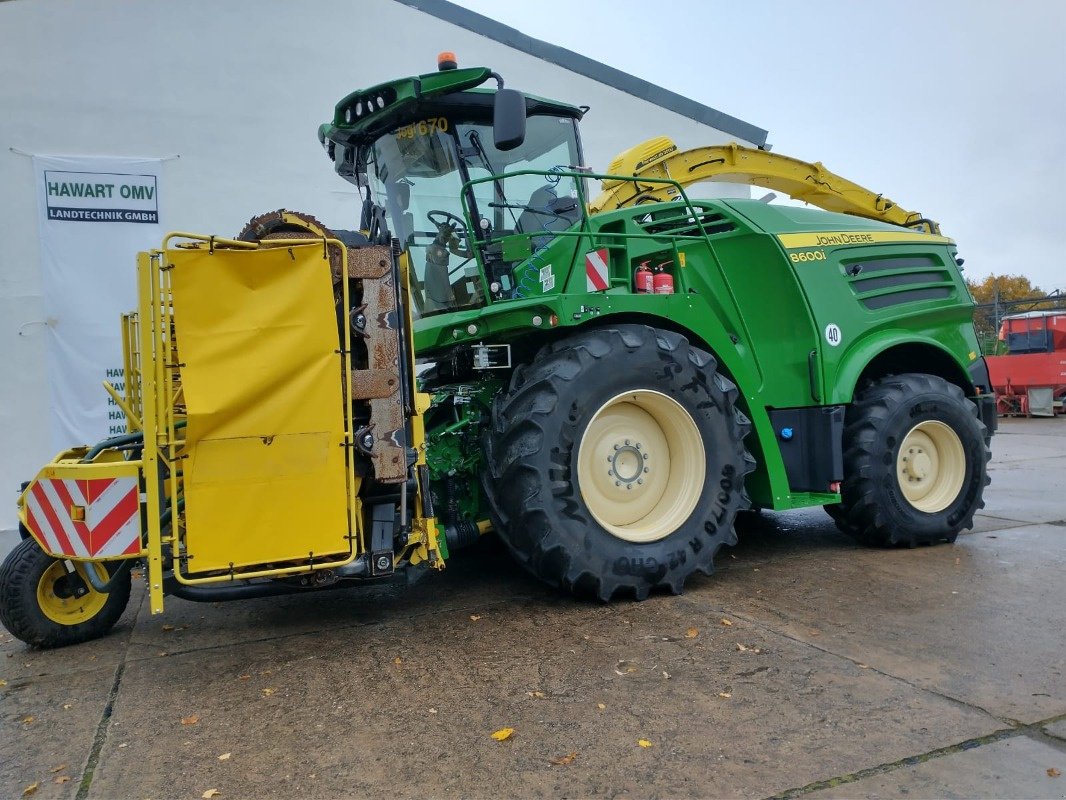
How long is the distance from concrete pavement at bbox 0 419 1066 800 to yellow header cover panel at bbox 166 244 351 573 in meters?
0.66

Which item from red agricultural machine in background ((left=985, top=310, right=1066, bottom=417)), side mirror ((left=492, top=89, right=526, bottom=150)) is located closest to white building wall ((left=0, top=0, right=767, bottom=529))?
side mirror ((left=492, top=89, right=526, bottom=150))

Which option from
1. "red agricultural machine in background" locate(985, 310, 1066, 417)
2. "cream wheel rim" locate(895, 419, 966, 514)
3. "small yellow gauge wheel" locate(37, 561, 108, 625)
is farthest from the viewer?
"red agricultural machine in background" locate(985, 310, 1066, 417)

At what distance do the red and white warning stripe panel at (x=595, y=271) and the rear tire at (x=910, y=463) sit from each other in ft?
6.94

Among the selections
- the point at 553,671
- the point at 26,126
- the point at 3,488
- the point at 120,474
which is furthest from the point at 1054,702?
the point at 26,126

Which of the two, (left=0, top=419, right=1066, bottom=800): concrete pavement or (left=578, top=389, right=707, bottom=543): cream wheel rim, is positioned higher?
(left=578, top=389, right=707, bottom=543): cream wheel rim

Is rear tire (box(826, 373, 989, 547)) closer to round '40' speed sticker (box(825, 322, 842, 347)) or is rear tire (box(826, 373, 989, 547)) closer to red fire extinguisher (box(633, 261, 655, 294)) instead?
round '40' speed sticker (box(825, 322, 842, 347))

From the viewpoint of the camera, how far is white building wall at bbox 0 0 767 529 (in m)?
8.34

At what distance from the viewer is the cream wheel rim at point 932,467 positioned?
5707 millimetres

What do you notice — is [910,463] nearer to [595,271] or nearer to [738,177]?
[595,271]

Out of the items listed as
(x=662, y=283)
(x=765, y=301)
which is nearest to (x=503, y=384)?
(x=662, y=283)

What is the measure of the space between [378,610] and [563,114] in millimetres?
3266

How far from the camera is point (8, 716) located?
3.31m

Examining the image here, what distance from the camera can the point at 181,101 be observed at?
29.3 ft

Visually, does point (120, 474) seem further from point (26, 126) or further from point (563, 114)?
point (26, 126)
